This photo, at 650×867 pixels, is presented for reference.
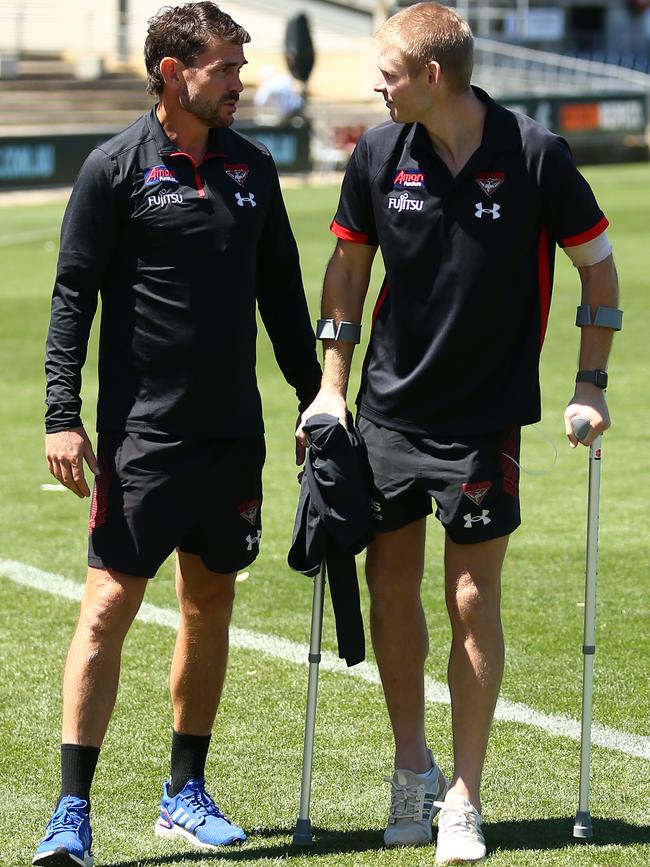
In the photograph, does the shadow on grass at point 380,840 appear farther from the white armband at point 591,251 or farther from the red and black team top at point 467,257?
the white armband at point 591,251

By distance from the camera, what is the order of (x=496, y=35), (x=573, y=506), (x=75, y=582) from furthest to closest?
(x=496, y=35) < (x=573, y=506) < (x=75, y=582)

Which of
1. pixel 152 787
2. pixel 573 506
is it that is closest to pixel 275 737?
pixel 152 787

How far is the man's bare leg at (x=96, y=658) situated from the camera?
417 centimetres

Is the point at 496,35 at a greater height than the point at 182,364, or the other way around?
the point at 182,364

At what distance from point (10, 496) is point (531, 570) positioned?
3.13 m

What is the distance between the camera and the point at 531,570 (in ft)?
23.0

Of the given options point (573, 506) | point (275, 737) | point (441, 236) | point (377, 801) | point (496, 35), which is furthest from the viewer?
point (496, 35)

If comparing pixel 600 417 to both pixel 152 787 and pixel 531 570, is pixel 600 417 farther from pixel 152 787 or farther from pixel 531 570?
pixel 531 570

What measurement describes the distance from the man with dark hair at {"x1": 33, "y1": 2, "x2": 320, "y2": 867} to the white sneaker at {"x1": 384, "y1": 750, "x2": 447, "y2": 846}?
45 centimetres

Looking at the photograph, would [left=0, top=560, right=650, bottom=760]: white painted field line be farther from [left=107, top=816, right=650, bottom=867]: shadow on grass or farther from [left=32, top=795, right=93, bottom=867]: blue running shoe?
[left=32, top=795, right=93, bottom=867]: blue running shoe

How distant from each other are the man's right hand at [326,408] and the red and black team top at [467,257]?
0.11 m

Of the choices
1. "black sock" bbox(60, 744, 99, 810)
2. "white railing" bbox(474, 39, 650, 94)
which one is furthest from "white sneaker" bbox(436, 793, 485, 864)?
"white railing" bbox(474, 39, 650, 94)

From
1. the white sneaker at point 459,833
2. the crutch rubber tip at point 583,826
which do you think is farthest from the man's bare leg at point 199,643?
the crutch rubber tip at point 583,826

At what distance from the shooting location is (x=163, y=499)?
4.19 m
